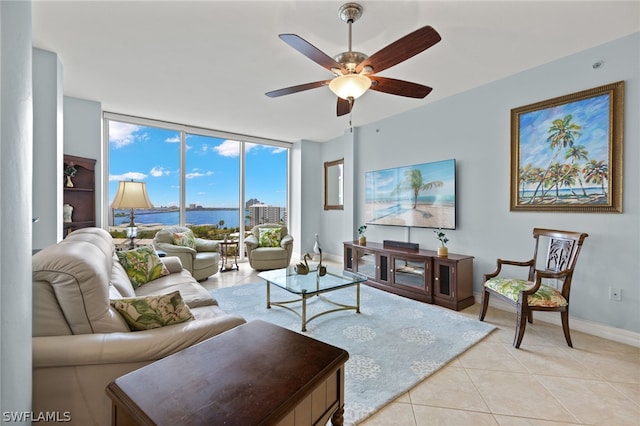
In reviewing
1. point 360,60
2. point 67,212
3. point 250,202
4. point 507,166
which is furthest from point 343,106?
point 250,202

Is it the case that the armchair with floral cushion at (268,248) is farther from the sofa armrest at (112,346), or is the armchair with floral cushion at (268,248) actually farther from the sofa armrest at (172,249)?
the sofa armrest at (112,346)

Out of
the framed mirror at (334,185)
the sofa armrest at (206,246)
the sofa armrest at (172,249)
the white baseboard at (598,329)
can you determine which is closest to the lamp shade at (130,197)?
the sofa armrest at (172,249)

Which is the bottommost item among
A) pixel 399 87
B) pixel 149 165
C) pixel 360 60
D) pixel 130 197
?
pixel 130 197

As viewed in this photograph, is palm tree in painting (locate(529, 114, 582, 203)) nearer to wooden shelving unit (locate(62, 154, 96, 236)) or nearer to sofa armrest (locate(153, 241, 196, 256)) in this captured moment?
sofa armrest (locate(153, 241, 196, 256))

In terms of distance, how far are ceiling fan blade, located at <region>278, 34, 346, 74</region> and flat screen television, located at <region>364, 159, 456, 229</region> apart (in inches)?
91.1

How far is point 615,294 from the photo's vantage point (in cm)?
248

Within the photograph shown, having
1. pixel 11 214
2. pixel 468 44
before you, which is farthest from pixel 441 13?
pixel 11 214

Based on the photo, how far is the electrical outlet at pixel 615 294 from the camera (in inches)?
96.9

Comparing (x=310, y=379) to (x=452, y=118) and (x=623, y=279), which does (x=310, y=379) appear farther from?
(x=452, y=118)

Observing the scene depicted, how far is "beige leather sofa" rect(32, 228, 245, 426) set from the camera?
43.6 inches

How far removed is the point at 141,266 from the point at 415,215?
11.3 feet

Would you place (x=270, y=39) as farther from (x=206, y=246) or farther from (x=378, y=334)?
(x=206, y=246)

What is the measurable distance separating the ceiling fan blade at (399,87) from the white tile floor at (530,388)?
2.15 m

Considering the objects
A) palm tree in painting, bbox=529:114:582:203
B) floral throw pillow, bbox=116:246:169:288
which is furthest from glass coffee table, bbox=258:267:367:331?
palm tree in painting, bbox=529:114:582:203
